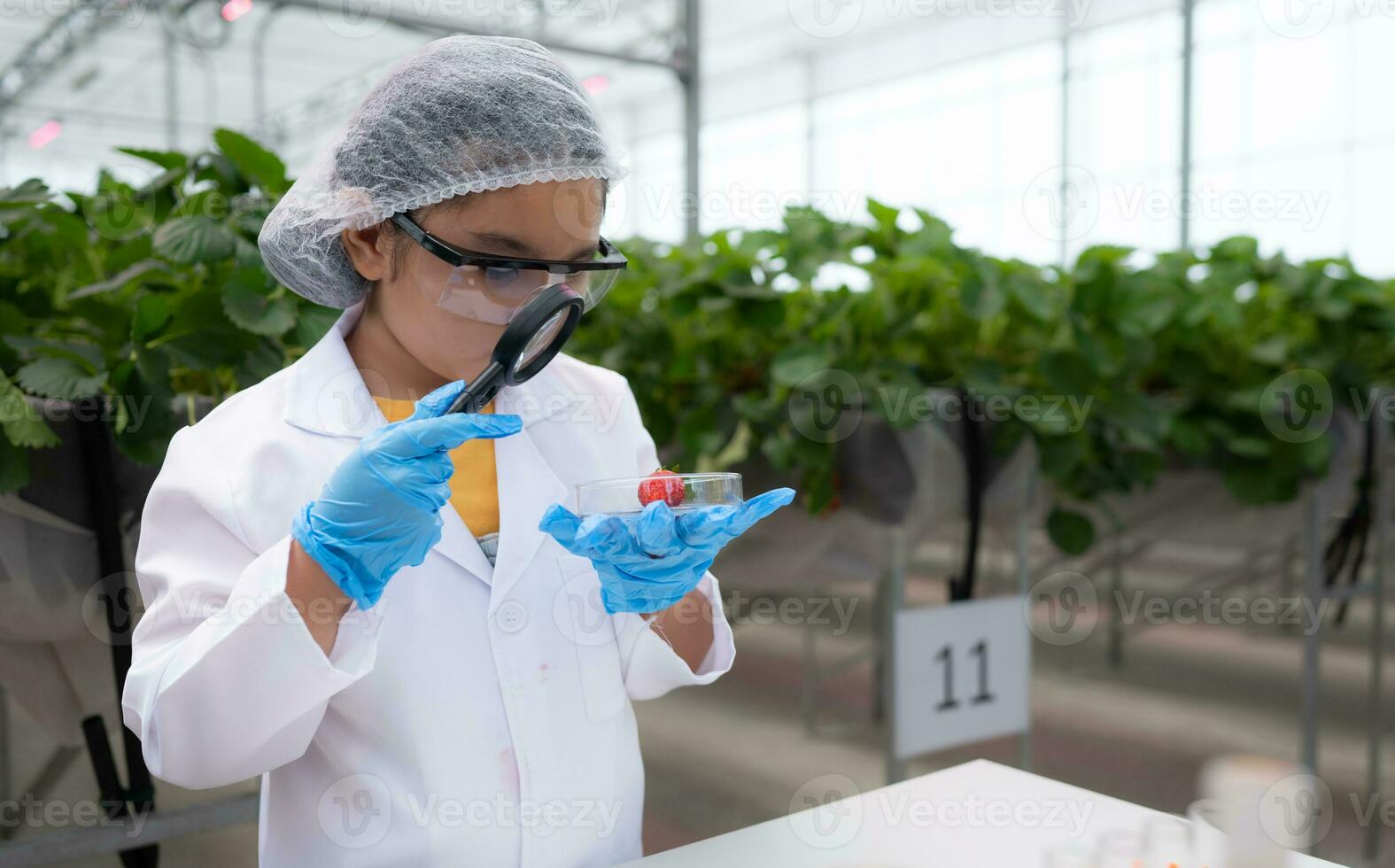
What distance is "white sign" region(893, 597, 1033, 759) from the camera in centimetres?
157

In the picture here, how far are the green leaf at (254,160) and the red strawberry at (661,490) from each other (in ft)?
2.78

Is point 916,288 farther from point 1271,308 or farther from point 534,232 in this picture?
point 534,232

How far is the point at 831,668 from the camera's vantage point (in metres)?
2.89

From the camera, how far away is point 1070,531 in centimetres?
191

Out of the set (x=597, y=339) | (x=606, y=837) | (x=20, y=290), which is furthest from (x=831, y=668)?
(x=20, y=290)

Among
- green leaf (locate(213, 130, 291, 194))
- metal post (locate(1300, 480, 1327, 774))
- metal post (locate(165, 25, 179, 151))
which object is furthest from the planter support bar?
metal post (locate(165, 25, 179, 151))

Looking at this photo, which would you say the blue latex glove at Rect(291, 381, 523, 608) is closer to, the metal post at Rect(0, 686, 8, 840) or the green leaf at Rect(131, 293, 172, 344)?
the green leaf at Rect(131, 293, 172, 344)

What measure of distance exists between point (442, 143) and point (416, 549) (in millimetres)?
353

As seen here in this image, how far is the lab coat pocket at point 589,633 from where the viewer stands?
92 cm

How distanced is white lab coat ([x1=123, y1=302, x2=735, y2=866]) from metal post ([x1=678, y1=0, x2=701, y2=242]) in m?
2.54

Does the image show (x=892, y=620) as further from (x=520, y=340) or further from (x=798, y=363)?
(x=520, y=340)

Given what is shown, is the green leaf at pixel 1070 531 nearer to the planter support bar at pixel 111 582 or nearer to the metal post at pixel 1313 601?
the metal post at pixel 1313 601

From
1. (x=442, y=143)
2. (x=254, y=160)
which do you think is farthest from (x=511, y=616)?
(x=254, y=160)

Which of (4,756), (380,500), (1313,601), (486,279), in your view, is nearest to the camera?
(380,500)
